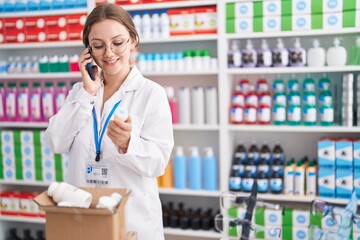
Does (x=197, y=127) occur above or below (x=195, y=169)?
above

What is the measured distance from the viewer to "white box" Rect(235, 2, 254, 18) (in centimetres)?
320

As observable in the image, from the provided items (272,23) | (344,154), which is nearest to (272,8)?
(272,23)

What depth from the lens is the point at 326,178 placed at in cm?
316

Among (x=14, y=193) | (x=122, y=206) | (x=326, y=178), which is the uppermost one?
(x=122, y=206)

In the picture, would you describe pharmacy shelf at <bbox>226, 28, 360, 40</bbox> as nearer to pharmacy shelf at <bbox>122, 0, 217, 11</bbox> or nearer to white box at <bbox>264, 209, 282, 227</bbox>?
pharmacy shelf at <bbox>122, 0, 217, 11</bbox>

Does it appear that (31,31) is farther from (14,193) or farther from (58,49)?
(14,193)

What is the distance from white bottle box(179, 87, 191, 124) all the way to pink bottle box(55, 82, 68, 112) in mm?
1011

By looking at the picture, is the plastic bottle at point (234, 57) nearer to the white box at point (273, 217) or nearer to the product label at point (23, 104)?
the white box at point (273, 217)

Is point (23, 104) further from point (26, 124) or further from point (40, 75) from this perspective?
point (40, 75)

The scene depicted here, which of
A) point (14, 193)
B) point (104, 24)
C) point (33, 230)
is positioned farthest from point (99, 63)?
point (33, 230)

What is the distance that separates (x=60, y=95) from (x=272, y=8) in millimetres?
1859

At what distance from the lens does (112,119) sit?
1.86 metres

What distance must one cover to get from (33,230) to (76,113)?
111 inches

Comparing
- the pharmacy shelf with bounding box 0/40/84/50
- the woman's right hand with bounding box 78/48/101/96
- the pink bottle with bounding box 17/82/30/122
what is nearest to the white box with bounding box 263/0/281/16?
the pharmacy shelf with bounding box 0/40/84/50
